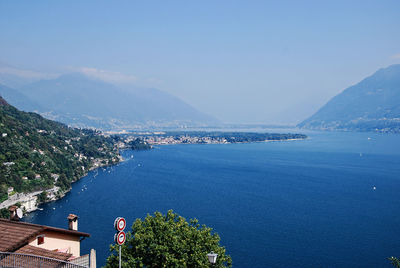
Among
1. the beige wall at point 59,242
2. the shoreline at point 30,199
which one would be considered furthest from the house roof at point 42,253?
the shoreline at point 30,199

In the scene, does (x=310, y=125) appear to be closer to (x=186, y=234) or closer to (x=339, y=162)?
(x=339, y=162)

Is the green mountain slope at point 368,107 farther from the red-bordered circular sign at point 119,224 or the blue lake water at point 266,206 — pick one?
the red-bordered circular sign at point 119,224

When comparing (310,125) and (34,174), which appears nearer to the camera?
(34,174)

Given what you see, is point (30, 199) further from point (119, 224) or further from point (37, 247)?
point (119, 224)

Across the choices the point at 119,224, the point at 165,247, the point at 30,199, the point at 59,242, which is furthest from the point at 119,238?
the point at 30,199

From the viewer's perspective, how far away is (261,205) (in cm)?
2105

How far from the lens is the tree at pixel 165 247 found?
5.71m

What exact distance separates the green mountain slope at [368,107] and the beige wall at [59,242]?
109m

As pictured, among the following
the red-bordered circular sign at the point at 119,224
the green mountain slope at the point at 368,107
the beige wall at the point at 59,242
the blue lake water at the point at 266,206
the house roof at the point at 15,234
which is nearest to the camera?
the red-bordered circular sign at the point at 119,224

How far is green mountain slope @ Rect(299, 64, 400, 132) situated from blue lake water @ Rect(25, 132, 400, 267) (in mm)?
83086

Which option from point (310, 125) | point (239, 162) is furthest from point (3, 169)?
point (310, 125)

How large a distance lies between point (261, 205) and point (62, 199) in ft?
A: 40.7

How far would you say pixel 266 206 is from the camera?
68.3 feet

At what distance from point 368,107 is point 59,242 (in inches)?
5963
